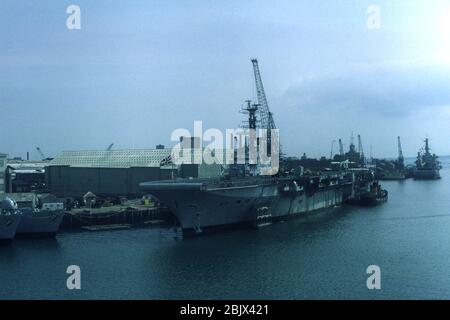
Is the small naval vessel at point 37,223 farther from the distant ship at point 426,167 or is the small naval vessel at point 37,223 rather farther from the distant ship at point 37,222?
the distant ship at point 426,167

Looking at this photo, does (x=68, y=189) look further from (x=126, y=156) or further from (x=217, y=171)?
(x=217, y=171)

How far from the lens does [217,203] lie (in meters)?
29.3

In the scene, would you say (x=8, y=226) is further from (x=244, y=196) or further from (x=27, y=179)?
(x=27, y=179)

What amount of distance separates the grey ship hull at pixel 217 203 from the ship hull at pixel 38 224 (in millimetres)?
6240

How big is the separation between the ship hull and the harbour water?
94cm

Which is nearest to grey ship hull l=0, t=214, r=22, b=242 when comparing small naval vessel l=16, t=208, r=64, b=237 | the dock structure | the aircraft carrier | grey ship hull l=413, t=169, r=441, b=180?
small naval vessel l=16, t=208, r=64, b=237

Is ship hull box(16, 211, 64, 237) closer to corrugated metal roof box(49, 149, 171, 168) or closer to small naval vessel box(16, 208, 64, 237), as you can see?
small naval vessel box(16, 208, 64, 237)

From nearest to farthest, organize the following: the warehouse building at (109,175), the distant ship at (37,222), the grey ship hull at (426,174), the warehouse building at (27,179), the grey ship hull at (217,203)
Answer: the grey ship hull at (217,203) → the distant ship at (37,222) → the warehouse building at (109,175) → the warehouse building at (27,179) → the grey ship hull at (426,174)

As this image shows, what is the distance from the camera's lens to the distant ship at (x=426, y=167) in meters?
94.2

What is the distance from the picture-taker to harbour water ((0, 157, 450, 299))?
59.1 ft

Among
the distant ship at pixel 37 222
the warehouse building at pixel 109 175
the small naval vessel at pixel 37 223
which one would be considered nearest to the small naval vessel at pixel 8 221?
the distant ship at pixel 37 222

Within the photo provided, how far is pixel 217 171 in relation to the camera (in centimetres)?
4697

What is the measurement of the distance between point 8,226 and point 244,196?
41.6ft
